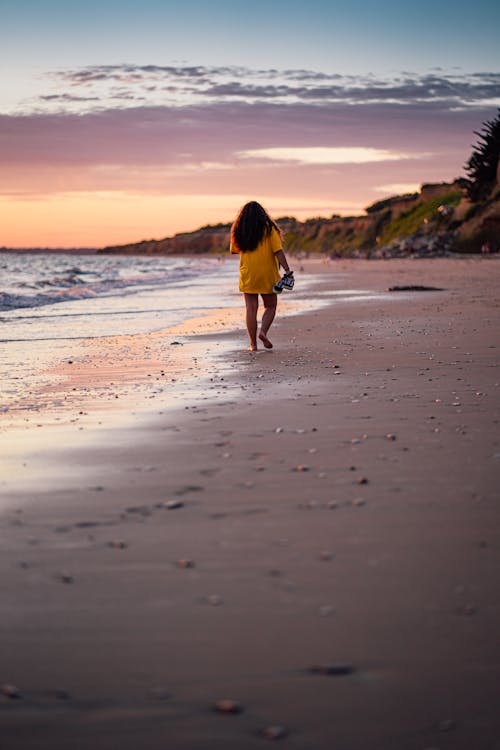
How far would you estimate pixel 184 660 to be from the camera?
275 centimetres

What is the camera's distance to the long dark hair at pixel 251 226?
11.7 metres

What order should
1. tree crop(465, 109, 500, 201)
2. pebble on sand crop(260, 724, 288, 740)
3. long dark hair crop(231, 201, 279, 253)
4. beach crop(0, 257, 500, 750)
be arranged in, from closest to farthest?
pebble on sand crop(260, 724, 288, 740)
beach crop(0, 257, 500, 750)
long dark hair crop(231, 201, 279, 253)
tree crop(465, 109, 500, 201)

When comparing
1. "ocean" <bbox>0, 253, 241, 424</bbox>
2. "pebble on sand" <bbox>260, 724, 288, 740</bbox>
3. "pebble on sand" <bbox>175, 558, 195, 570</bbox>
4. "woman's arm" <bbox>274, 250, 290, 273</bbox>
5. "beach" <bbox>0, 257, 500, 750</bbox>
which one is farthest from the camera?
"woman's arm" <bbox>274, 250, 290, 273</bbox>

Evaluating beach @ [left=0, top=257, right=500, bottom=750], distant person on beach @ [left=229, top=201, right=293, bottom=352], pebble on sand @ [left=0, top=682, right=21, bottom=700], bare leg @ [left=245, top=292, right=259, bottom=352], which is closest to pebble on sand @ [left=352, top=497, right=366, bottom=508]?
beach @ [left=0, top=257, right=500, bottom=750]

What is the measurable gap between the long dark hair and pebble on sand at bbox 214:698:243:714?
31.3ft

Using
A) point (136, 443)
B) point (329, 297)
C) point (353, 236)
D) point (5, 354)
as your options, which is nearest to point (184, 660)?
point (136, 443)

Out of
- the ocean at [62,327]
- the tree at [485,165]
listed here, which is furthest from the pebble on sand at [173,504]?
the tree at [485,165]

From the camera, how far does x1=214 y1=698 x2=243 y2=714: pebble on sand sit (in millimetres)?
2492

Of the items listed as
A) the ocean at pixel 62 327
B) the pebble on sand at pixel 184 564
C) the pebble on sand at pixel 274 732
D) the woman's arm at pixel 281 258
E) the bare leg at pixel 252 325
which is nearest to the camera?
the pebble on sand at pixel 274 732

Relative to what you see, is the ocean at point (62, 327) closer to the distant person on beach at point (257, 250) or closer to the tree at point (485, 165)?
the distant person on beach at point (257, 250)

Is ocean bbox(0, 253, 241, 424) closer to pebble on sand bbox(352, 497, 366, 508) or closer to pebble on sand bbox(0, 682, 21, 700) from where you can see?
pebble on sand bbox(352, 497, 366, 508)

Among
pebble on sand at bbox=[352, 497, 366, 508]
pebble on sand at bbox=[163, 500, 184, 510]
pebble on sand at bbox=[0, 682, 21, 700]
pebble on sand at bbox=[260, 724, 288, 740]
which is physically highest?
pebble on sand at bbox=[163, 500, 184, 510]

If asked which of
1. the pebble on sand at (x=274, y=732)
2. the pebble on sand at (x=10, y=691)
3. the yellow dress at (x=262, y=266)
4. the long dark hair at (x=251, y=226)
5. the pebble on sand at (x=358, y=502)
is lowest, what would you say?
the pebble on sand at (x=274, y=732)

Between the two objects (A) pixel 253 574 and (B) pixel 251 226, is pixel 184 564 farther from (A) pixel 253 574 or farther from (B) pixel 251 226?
(B) pixel 251 226
